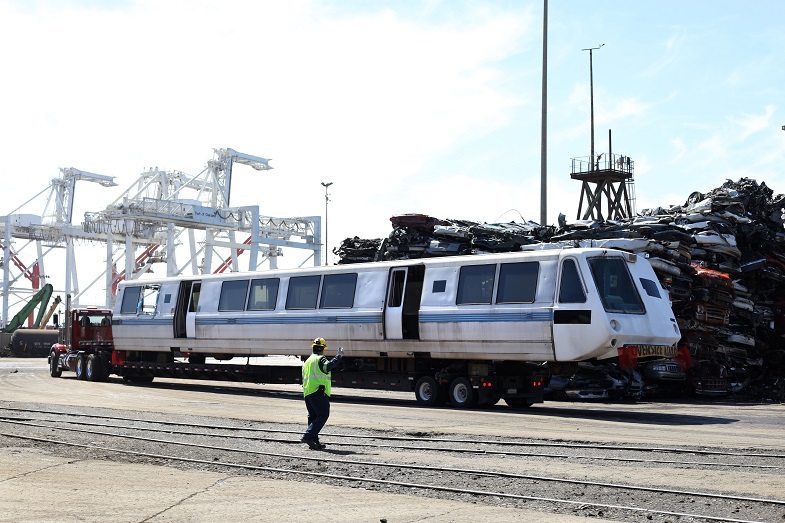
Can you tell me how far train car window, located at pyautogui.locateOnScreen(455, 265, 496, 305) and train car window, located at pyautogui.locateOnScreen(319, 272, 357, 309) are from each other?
338 cm

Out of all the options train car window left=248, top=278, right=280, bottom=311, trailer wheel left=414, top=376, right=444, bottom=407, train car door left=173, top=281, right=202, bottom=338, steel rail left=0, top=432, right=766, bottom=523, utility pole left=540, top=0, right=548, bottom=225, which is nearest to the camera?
steel rail left=0, top=432, right=766, bottom=523

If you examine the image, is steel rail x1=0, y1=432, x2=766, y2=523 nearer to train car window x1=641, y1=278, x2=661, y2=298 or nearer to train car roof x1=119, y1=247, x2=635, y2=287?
train car roof x1=119, y1=247, x2=635, y2=287

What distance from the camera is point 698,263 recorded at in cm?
2534

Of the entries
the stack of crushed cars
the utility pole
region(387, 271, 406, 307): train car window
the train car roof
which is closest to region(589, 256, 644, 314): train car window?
the train car roof

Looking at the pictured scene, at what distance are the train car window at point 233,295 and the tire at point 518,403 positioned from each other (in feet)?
28.1

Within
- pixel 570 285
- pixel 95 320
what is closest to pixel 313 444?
pixel 570 285

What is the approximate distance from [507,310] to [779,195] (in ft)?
48.7

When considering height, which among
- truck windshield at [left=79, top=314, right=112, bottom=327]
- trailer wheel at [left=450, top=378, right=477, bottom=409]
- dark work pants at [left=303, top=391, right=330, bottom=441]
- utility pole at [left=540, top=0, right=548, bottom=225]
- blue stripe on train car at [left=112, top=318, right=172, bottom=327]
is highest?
utility pole at [left=540, top=0, right=548, bottom=225]

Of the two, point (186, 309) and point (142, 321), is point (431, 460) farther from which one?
point (142, 321)

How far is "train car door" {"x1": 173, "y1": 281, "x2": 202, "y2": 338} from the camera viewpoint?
28.1m

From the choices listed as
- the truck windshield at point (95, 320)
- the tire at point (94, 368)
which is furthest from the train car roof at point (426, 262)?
the truck windshield at point (95, 320)

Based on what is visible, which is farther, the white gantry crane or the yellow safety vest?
the white gantry crane

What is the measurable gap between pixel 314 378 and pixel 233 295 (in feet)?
42.9

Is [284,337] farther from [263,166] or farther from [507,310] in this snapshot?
[263,166]
